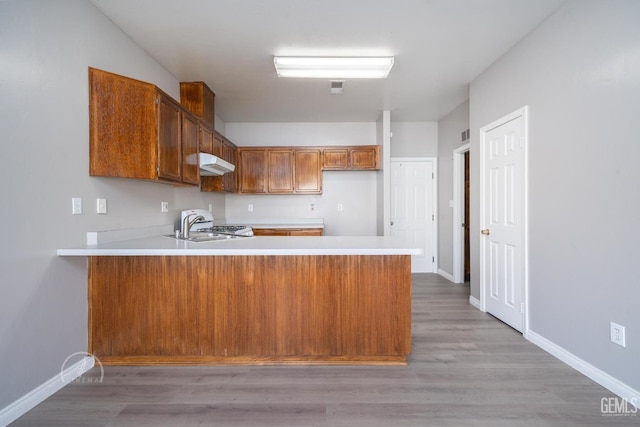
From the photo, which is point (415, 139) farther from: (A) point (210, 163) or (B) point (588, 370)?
(B) point (588, 370)

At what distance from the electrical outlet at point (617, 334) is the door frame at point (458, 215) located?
8.75 ft

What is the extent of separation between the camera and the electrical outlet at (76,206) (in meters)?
1.96

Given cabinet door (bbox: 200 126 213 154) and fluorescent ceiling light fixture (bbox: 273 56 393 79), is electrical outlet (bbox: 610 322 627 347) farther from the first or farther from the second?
cabinet door (bbox: 200 126 213 154)

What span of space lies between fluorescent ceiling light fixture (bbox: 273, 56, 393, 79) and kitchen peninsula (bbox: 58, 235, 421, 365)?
185 centimetres

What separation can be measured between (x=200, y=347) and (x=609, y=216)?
2944mm

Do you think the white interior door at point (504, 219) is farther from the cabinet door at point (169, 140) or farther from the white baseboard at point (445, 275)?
the cabinet door at point (169, 140)

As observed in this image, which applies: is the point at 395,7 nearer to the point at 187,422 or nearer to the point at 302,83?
the point at 302,83

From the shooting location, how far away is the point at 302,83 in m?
3.38

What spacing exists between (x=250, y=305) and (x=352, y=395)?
3.03 ft

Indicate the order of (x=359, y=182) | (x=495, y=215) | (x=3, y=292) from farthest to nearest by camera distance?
(x=359, y=182) → (x=495, y=215) → (x=3, y=292)

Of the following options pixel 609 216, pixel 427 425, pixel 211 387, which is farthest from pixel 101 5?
pixel 609 216

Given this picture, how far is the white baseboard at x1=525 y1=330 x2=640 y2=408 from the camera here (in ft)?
5.57

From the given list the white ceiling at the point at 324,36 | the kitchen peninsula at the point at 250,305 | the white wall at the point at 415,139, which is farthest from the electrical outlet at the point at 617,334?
the white wall at the point at 415,139

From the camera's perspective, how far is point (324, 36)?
2.51m
